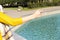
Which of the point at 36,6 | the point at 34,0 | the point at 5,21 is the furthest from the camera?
the point at 34,0

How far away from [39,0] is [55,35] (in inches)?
676

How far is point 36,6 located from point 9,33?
23621 mm

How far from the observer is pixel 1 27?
2.00m

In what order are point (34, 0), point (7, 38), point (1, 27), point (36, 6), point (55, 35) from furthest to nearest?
point (34, 0)
point (36, 6)
point (55, 35)
point (7, 38)
point (1, 27)

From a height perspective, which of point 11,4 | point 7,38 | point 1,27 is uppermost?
point 1,27

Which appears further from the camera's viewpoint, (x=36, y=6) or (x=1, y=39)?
(x=36, y=6)

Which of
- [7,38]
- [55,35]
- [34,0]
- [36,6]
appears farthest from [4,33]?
[34,0]

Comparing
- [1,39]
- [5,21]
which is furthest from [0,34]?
[5,21]

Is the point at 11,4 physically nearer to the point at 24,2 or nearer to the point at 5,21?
the point at 24,2

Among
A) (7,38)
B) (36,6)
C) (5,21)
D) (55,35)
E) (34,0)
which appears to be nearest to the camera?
(5,21)

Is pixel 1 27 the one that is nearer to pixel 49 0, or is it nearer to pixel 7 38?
pixel 7 38

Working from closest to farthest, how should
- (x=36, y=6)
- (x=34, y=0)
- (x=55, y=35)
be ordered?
(x=55, y=35) → (x=36, y=6) → (x=34, y=0)

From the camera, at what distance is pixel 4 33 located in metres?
2.09

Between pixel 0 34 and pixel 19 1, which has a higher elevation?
pixel 0 34
